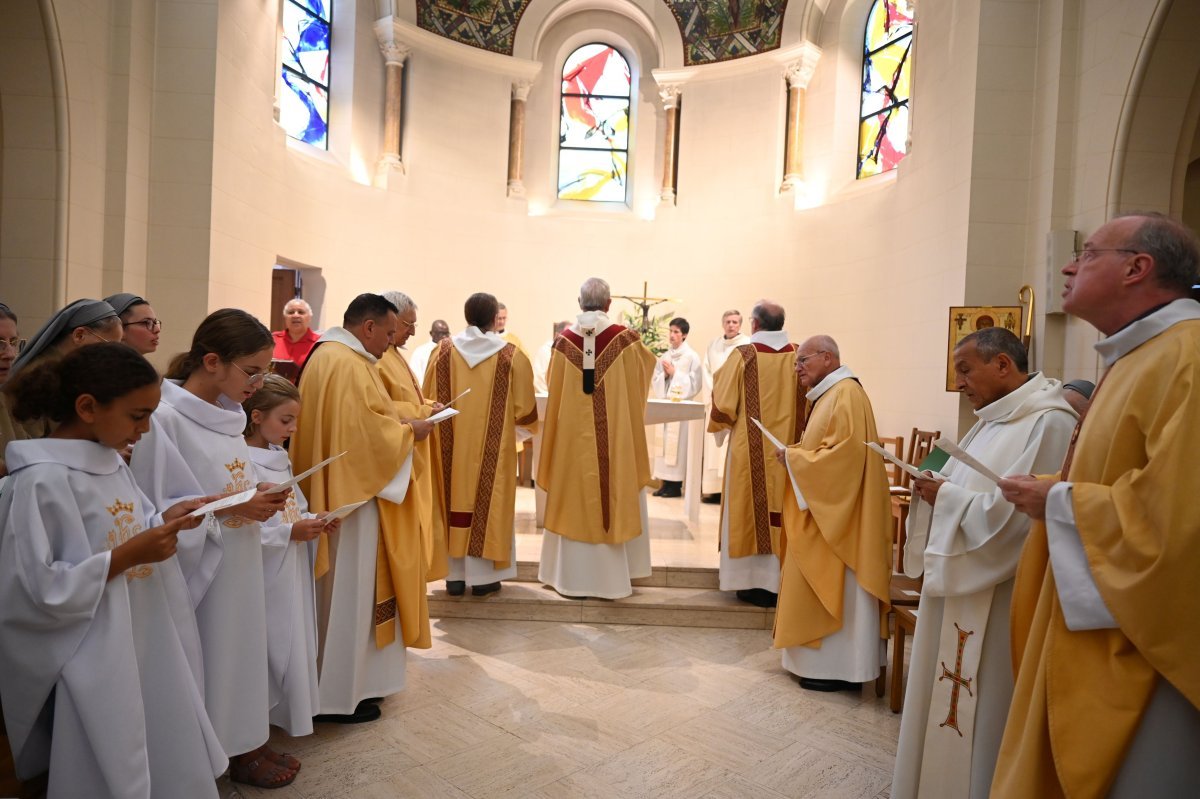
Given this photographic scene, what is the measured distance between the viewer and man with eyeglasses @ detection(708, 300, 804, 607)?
200 inches

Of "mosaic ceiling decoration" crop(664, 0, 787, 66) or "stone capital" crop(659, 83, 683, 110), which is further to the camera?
"stone capital" crop(659, 83, 683, 110)

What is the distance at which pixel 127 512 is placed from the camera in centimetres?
199

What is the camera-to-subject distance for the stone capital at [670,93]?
10.0 metres

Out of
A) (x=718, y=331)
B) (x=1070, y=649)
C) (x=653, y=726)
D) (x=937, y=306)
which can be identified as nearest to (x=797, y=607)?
(x=653, y=726)

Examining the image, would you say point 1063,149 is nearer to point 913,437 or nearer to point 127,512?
point 913,437

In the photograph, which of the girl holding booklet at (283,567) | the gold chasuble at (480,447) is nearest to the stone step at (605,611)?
the gold chasuble at (480,447)

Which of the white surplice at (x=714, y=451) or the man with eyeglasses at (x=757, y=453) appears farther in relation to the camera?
the white surplice at (x=714, y=451)

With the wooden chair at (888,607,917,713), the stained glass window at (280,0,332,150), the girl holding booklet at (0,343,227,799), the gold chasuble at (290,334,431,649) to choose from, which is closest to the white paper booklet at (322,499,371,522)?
the gold chasuble at (290,334,431,649)

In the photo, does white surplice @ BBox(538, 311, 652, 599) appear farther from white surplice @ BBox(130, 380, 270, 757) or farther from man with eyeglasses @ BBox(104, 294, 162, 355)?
white surplice @ BBox(130, 380, 270, 757)

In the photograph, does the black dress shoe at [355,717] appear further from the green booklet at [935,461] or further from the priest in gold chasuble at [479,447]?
the green booklet at [935,461]

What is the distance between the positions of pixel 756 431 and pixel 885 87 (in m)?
5.29

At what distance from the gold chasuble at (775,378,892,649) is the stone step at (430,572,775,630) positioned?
1001 mm

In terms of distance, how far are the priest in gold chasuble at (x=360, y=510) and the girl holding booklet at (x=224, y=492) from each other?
648 mm

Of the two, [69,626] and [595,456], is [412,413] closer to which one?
[595,456]
